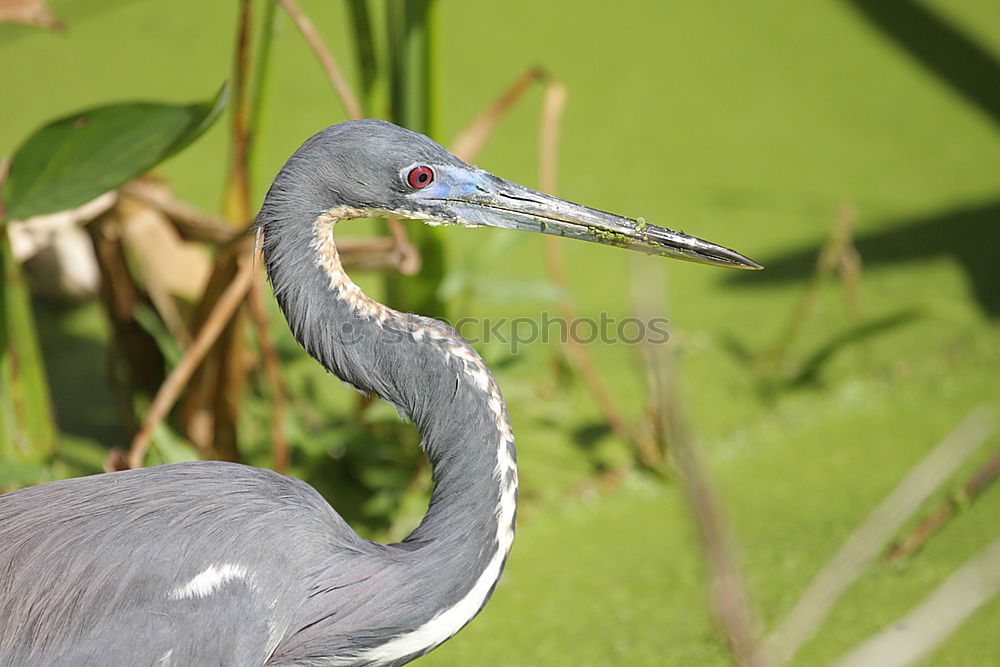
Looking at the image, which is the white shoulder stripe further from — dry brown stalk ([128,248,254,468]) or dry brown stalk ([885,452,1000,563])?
dry brown stalk ([885,452,1000,563])

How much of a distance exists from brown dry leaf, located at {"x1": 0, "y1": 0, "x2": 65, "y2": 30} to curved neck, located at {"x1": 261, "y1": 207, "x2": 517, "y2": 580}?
865mm

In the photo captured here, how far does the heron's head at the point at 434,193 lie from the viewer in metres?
1.43

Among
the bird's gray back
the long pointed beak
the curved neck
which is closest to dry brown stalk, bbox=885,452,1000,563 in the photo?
the long pointed beak

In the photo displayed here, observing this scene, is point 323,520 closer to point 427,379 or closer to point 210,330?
point 427,379

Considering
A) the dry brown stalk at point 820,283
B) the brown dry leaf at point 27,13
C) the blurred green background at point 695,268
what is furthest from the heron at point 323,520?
the dry brown stalk at point 820,283

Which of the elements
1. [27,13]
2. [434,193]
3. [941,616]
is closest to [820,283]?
[434,193]

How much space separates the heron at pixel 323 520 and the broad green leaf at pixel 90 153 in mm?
394

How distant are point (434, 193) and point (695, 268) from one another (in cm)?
177

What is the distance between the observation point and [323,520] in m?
1.46

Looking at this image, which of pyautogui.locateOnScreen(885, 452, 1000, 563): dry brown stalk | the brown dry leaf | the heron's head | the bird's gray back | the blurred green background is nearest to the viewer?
the bird's gray back

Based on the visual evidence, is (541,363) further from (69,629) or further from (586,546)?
(69,629)

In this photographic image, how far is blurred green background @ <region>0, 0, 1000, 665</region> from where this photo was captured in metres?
2.19

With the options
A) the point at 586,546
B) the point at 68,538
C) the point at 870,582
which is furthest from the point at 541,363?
the point at 68,538

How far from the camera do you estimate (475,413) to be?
139 centimetres
